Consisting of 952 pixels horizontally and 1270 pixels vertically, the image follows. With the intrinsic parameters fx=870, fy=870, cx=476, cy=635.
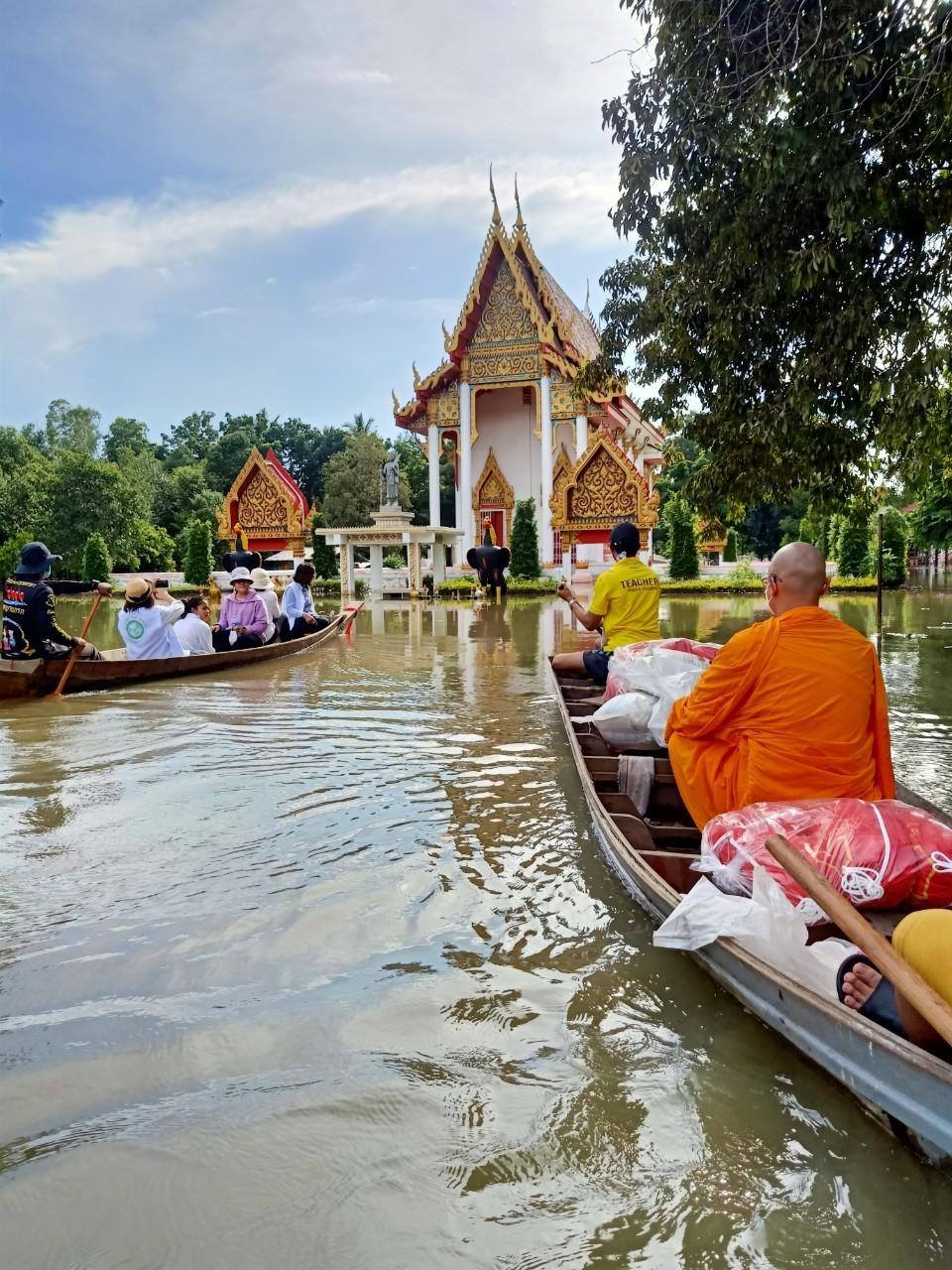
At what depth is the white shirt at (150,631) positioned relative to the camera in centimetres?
916

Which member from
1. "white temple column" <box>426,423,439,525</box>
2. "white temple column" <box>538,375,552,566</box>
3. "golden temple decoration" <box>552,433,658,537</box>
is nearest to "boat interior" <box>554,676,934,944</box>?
"golden temple decoration" <box>552,433,658,537</box>

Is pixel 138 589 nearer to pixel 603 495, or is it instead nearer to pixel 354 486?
pixel 603 495


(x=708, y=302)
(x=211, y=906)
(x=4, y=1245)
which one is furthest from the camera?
(x=708, y=302)

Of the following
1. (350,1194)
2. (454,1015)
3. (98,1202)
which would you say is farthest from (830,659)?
(98,1202)

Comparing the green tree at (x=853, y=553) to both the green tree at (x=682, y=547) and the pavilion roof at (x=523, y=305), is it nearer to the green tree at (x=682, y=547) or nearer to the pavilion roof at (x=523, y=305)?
the green tree at (x=682, y=547)

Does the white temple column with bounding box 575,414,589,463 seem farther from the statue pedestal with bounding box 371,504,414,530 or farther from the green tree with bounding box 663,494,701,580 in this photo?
the statue pedestal with bounding box 371,504,414,530

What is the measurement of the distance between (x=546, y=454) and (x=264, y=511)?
29.6 feet

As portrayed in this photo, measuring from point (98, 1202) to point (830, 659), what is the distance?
2.56m

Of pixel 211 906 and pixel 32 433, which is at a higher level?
pixel 32 433

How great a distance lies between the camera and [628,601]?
6316mm

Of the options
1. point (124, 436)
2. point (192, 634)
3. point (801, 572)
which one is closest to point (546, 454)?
point (192, 634)

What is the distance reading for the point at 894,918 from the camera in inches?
100

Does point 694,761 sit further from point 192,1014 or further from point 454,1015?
point 192,1014

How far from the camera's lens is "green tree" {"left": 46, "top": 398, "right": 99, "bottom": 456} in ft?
163
